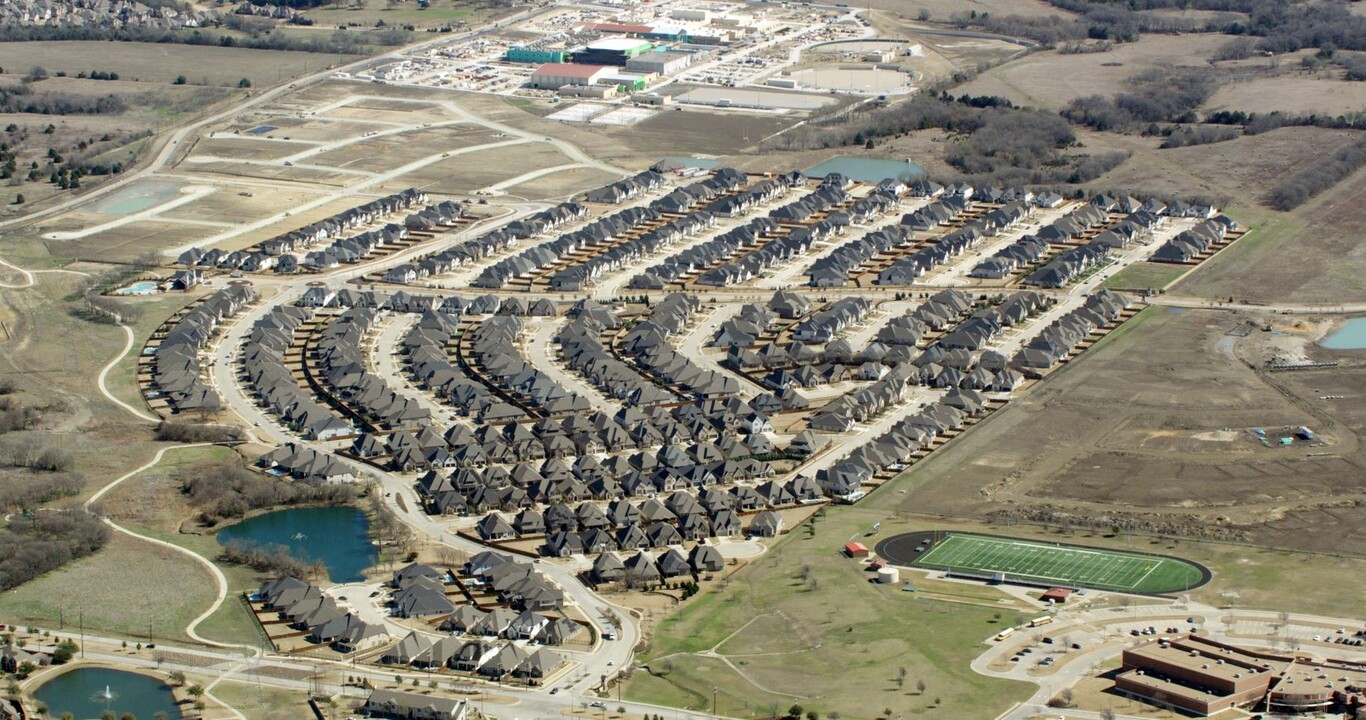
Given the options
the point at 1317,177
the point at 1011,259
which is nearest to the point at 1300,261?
the point at 1011,259

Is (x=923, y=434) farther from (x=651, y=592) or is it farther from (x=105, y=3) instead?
(x=105, y=3)

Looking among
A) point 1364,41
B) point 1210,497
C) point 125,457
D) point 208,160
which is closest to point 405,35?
point 208,160

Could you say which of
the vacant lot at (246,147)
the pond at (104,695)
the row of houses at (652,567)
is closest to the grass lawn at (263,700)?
the pond at (104,695)

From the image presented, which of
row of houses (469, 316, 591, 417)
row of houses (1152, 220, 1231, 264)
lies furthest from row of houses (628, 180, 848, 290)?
row of houses (1152, 220, 1231, 264)

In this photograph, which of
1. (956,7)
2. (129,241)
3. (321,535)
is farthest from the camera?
(956,7)

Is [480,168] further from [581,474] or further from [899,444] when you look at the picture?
[899,444]

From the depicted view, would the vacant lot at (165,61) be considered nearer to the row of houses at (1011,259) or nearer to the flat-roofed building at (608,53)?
the flat-roofed building at (608,53)
